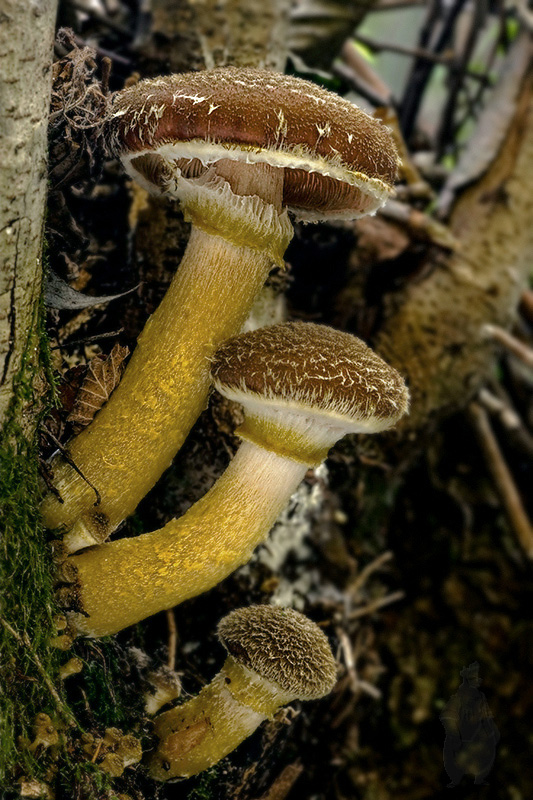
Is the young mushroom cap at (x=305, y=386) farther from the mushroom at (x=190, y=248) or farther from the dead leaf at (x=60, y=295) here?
the dead leaf at (x=60, y=295)

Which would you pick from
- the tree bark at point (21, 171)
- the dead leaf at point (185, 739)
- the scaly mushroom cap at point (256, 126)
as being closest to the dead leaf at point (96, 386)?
the tree bark at point (21, 171)

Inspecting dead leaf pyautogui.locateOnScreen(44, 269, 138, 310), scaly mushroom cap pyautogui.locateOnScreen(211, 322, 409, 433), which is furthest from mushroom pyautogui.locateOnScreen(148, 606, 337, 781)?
dead leaf pyautogui.locateOnScreen(44, 269, 138, 310)

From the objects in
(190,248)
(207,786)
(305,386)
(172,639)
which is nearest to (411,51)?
(190,248)

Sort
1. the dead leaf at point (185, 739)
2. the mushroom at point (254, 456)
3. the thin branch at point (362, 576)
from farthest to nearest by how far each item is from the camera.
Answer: the thin branch at point (362, 576), the dead leaf at point (185, 739), the mushroom at point (254, 456)

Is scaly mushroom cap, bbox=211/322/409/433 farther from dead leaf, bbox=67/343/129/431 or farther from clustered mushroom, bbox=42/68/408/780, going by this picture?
dead leaf, bbox=67/343/129/431

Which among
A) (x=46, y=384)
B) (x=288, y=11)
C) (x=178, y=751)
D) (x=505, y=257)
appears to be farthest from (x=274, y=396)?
(x=505, y=257)

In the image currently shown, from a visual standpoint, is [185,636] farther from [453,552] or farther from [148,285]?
[453,552]
